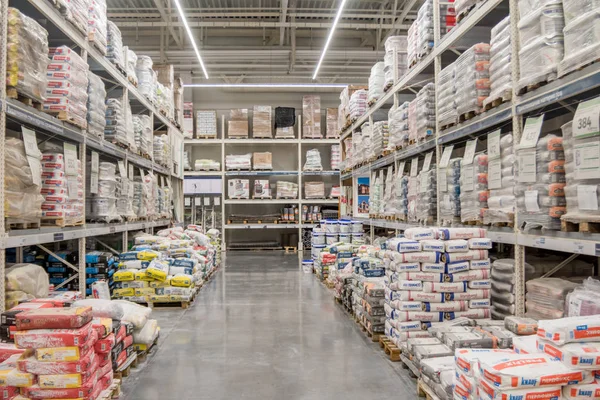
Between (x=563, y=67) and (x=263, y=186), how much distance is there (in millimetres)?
14418

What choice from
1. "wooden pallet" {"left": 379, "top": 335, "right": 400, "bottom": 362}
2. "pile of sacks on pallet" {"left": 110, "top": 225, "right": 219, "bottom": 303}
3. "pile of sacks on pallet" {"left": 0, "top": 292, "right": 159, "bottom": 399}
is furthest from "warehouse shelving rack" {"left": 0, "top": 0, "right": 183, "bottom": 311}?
"wooden pallet" {"left": 379, "top": 335, "right": 400, "bottom": 362}

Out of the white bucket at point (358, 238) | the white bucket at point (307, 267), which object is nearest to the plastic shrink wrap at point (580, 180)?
the white bucket at point (358, 238)

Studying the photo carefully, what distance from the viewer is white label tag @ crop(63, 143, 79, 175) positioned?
238 inches

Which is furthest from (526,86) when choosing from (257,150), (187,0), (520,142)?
(257,150)

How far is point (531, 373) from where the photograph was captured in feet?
8.30

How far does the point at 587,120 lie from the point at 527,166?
842mm

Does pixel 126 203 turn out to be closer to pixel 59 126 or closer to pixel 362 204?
pixel 59 126

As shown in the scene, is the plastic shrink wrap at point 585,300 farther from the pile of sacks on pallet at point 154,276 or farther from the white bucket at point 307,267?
the white bucket at point 307,267

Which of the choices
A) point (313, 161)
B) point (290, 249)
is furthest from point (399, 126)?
point (290, 249)

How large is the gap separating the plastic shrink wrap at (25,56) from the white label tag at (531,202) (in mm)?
5000

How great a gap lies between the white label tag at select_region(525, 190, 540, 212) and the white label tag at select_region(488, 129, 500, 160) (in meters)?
0.84

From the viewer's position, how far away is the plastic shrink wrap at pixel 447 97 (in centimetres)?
618

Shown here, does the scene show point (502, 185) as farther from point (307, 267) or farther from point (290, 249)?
point (290, 249)

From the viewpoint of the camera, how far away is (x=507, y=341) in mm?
3762
